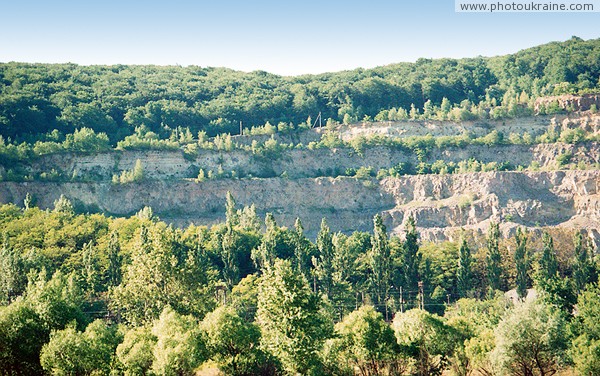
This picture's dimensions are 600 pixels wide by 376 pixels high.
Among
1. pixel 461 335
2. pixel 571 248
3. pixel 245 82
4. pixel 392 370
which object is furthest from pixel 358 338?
pixel 245 82

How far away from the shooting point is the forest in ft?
182

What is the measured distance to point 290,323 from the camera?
54.8m

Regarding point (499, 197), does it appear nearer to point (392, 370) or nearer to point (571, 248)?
point (571, 248)

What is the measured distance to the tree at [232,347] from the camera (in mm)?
57000

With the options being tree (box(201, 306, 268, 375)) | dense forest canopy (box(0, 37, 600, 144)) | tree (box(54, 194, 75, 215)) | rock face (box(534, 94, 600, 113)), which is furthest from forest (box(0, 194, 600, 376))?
rock face (box(534, 94, 600, 113))

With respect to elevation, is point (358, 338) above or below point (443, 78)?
below

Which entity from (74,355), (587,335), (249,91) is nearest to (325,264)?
(587,335)

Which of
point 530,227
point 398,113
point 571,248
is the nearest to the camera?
point 571,248

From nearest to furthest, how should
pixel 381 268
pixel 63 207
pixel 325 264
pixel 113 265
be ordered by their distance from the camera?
1. pixel 113 265
2. pixel 381 268
3. pixel 325 264
4. pixel 63 207

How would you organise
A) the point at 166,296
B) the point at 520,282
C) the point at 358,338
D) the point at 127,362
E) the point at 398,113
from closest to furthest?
1. the point at 127,362
2. the point at 358,338
3. the point at 166,296
4. the point at 520,282
5. the point at 398,113

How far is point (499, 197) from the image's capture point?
113 meters

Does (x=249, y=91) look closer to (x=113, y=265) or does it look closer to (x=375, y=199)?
(x=375, y=199)

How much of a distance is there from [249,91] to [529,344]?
95387mm

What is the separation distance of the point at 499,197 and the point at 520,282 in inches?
1202
